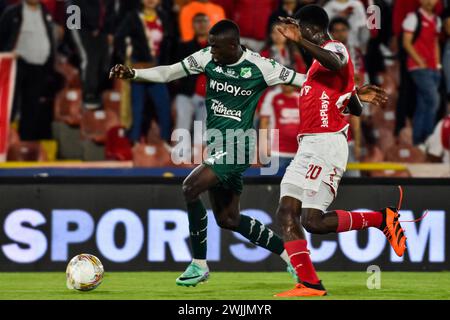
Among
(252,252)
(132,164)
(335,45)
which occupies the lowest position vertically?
(252,252)

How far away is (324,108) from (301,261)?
1.25 m

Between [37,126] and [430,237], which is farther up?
[37,126]

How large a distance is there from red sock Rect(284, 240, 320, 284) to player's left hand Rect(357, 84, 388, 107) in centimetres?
145

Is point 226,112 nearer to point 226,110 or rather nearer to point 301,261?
point 226,110

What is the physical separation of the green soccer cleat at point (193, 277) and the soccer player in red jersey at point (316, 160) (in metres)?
1.28

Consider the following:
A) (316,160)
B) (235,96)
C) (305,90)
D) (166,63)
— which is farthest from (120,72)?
(166,63)

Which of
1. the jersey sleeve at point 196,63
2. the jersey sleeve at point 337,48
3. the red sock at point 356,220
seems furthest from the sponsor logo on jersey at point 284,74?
the red sock at point 356,220

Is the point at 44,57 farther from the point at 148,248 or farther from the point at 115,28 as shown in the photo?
the point at 148,248

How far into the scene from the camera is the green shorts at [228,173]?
33.8 ft

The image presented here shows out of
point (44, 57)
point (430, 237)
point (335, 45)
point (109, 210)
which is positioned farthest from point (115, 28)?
point (335, 45)

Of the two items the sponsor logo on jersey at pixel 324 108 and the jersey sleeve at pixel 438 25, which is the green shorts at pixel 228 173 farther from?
the jersey sleeve at pixel 438 25

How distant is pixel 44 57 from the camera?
1436cm

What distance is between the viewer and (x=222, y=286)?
34.9 ft

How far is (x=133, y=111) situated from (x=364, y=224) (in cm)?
518
